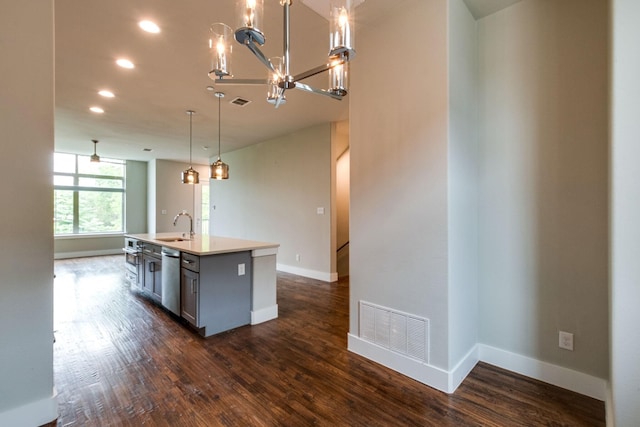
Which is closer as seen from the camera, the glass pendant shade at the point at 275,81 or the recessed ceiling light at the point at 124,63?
the glass pendant shade at the point at 275,81

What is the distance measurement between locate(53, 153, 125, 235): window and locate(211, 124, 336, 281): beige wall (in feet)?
12.4

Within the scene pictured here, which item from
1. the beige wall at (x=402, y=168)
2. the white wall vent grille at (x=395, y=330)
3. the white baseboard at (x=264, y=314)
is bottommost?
the white baseboard at (x=264, y=314)

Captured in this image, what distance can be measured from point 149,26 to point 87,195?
7.59 m

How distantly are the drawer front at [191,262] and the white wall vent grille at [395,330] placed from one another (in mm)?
1659

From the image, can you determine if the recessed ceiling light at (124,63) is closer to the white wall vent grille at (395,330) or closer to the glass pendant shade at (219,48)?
the glass pendant shade at (219,48)

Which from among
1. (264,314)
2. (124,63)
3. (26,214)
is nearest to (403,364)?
(264,314)

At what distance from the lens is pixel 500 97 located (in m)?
2.27

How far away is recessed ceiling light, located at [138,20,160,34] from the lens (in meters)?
2.40

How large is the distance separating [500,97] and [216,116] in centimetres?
413

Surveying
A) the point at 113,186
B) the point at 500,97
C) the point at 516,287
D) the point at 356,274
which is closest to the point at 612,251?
the point at 516,287

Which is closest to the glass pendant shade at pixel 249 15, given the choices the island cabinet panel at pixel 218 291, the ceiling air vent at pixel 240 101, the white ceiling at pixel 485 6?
the white ceiling at pixel 485 6

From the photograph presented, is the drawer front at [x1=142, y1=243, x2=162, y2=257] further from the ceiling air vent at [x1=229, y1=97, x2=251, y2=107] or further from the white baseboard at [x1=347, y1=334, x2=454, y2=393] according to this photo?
the white baseboard at [x1=347, y1=334, x2=454, y2=393]

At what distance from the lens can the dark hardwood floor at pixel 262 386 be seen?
1744mm

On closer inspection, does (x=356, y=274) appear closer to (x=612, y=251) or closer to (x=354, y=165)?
(x=354, y=165)
